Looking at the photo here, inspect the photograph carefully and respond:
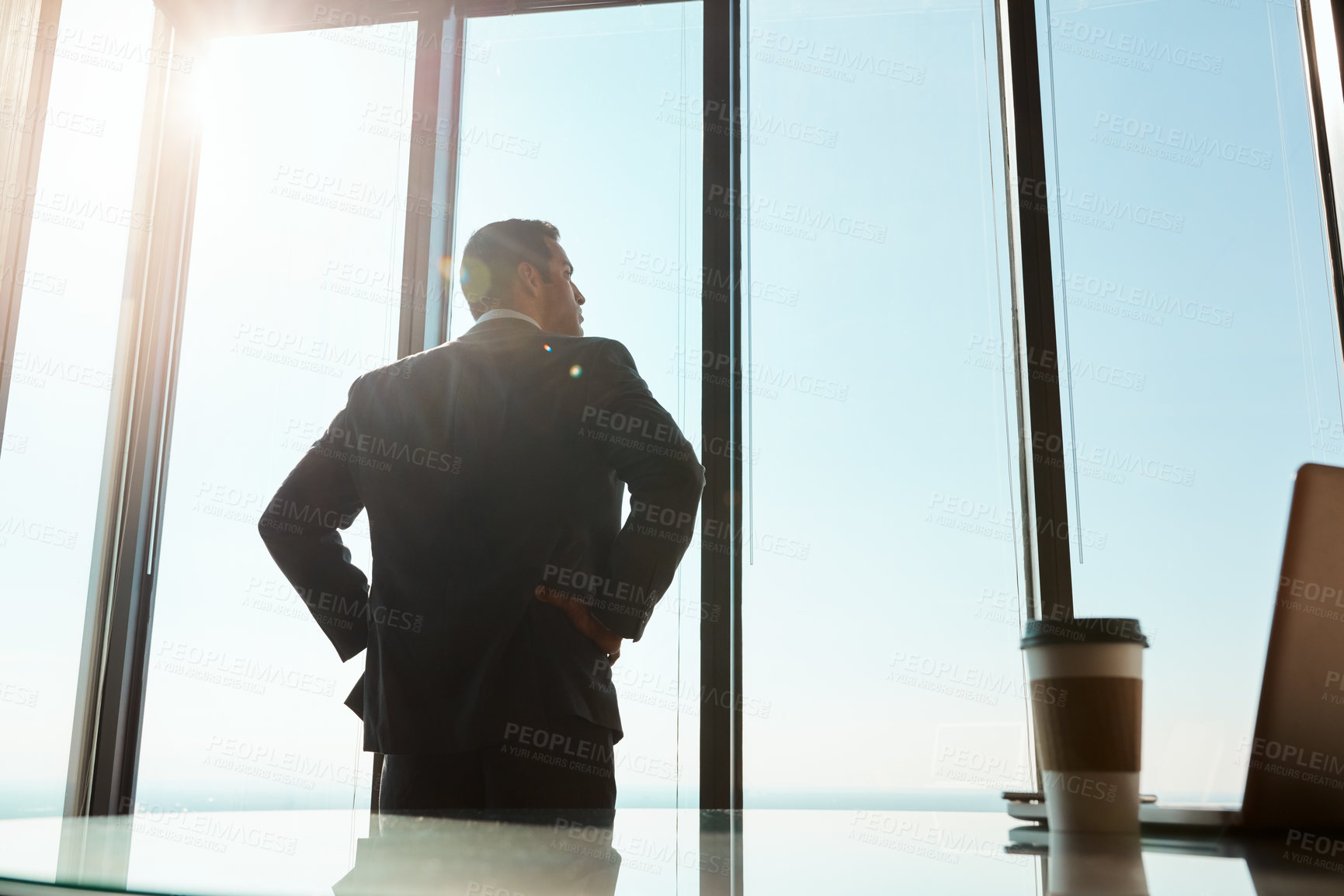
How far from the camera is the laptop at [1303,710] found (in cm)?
74

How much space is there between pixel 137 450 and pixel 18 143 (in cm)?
83

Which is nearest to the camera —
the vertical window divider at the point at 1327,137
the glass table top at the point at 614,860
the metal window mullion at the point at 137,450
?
the glass table top at the point at 614,860

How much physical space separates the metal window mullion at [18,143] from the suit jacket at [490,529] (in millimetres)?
1111

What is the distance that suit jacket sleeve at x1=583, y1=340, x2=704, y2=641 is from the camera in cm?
148

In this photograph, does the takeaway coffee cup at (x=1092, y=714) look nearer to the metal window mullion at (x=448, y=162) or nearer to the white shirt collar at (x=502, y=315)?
the white shirt collar at (x=502, y=315)

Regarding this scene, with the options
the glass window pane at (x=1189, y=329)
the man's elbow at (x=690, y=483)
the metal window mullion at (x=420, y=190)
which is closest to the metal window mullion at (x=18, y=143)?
the metal window mullion at (x=420, y=190)

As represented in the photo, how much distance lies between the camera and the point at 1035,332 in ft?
8.18

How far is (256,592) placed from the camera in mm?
2607

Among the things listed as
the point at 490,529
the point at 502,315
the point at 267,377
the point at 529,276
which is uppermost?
the point at 267,377

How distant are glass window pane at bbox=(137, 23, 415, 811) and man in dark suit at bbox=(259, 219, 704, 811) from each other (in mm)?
943

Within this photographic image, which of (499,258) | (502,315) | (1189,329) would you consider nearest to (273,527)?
(502,315)

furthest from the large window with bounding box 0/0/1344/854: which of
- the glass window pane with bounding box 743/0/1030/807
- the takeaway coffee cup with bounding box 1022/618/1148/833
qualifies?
the takeaway coffee cup with bounding box 1022/618/1148/833

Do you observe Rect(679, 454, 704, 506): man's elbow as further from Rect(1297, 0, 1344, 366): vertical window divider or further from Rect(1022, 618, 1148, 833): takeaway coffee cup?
Rect(1297, 0, 1344, 366): vertical window divider

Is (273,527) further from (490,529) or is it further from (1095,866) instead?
(1095,866)
